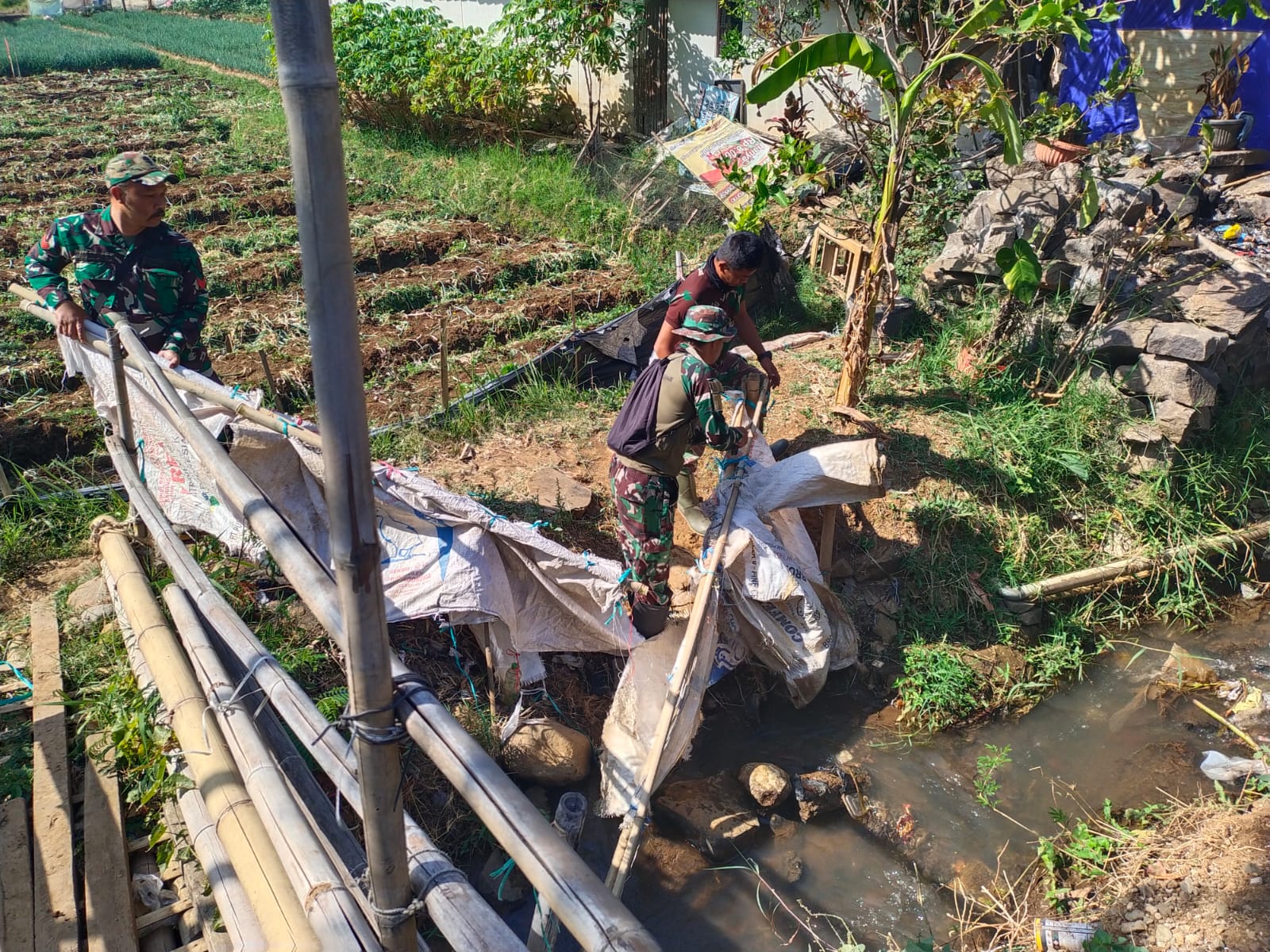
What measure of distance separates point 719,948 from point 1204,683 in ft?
10.3

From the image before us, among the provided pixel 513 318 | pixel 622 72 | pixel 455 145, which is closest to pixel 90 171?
pixel 455 145

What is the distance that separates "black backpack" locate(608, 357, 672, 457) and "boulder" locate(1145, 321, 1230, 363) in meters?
3.57

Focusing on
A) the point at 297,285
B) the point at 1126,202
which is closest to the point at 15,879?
the point at 297,285

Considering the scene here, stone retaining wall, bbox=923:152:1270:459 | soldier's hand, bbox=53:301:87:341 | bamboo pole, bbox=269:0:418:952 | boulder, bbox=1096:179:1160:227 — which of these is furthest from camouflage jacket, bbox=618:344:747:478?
boulder, bbox=1096:179:1160:227

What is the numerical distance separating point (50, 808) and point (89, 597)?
140cm

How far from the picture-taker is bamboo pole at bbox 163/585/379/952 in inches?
74.5

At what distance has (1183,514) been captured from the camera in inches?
210

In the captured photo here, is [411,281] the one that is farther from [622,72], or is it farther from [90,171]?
[90,171]

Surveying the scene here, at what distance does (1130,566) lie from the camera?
5.13m

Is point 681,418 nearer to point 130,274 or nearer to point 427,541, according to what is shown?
point 427,541

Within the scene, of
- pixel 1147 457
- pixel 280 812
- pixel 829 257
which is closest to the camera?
pixel 280 812

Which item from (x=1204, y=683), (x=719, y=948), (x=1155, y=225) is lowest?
(x=719, y=948)

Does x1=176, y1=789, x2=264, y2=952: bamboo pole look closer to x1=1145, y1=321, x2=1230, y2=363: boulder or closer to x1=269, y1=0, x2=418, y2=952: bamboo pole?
x1=269, y1=0, x2=418, y2=952: bamboo pole

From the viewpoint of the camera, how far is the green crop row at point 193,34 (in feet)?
78.4
